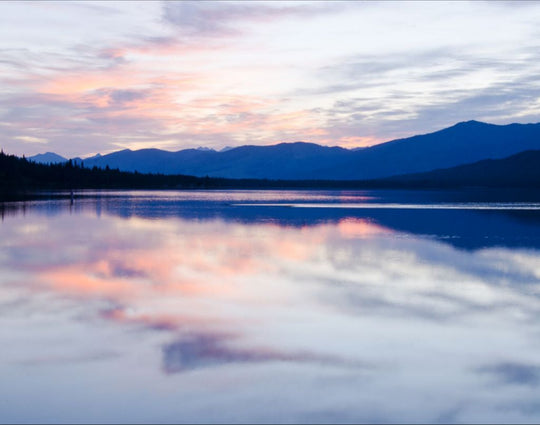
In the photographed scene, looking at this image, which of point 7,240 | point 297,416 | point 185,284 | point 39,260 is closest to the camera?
point 297,416

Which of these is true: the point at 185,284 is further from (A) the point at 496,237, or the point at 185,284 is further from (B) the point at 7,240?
(A) the point at 496,237

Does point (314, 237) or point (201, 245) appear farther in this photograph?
point (314, 237)

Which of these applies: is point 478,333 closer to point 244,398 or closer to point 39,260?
point 244,398

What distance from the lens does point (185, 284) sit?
52.3 ft

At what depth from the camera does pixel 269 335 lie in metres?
10.9

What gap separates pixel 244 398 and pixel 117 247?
17.0 metres

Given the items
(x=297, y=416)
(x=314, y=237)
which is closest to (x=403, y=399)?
(x=297, y=416)

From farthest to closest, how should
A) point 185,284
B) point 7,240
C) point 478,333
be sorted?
point 7,240
point 185,284
point 478,333

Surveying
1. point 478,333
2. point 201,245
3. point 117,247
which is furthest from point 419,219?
point 478,333

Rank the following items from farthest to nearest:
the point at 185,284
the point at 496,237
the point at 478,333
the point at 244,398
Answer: the point at 496,237 → the point at 185,284 → the point at 478,333 → the point at 244,398

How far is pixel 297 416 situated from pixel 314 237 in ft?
68.5

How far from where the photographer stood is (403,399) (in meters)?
7.98

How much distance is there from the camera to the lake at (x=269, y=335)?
7773 mm

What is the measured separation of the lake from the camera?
7.77 meters
